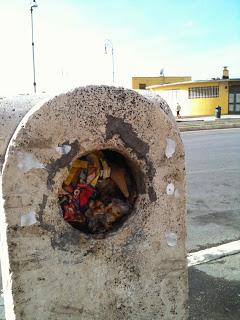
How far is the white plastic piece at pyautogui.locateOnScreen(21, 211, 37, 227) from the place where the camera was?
179cm

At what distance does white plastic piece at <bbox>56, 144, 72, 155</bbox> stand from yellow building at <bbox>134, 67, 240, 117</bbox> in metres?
32.8

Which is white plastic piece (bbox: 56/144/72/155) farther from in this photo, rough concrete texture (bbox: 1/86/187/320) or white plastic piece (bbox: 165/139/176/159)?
white plastic piece (bbox: 165/139/176/159)

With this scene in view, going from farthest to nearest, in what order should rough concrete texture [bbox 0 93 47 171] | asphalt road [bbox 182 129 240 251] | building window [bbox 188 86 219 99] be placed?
building window [bbox 188 86 219 99] < asphalt road [bbox 182 129 240 251] < rough concrete texture [bbox 0 93 47 171]

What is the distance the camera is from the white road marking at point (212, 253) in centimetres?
362

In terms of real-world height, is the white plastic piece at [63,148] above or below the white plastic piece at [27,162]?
above

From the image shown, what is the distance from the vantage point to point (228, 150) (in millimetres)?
11117

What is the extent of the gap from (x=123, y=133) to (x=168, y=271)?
0.78 metres

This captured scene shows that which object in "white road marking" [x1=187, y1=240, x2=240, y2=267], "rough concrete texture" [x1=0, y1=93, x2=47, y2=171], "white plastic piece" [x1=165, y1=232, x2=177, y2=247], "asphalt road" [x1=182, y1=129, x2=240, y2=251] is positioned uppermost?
"rough concrete texture" [x1=0, y1=93, x2=47, y2=171]

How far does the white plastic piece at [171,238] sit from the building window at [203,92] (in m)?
33.0

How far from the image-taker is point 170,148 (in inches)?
79.7

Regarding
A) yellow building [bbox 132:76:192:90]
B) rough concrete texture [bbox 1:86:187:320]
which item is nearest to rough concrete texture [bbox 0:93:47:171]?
rough concrete texture [bbox 1:86:187:320]

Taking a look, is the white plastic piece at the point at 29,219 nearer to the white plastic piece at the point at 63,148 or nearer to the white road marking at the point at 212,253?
the white plastic piece at the point at 63,148

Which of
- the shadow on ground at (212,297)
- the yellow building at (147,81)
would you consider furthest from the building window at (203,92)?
the shadow on ground at (212,297)

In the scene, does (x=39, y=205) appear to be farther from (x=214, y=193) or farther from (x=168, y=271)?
(x=214, y=193)
